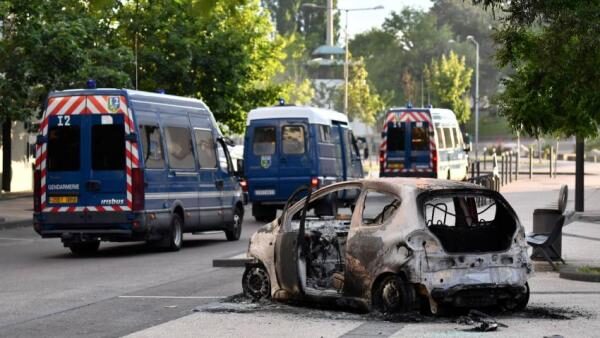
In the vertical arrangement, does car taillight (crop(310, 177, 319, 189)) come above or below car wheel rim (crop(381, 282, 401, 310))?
above

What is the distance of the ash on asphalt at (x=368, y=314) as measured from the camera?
1339cm

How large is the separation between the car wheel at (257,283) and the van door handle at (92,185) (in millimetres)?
7727

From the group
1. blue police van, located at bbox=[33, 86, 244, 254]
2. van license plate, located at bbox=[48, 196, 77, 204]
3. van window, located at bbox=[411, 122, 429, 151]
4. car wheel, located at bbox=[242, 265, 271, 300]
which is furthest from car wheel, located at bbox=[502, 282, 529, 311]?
van window, located at bbox=[411, 122, 429, 151]

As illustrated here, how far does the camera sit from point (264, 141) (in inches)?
1286

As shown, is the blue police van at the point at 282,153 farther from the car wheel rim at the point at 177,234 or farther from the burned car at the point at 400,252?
the burned car at the point at 400,252

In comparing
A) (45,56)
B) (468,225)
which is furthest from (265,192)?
(468,225)

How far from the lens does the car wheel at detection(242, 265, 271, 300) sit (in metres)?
15.2

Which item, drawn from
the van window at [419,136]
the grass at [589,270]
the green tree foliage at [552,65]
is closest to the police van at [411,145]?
the van window at [419,136]

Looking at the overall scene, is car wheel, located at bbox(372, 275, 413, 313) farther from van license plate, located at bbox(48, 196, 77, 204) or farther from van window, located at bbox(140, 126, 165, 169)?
van license plate, located at bbox(48, 196, 77, 204)

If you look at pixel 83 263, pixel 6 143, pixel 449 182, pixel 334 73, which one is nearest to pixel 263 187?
pixel 83 263

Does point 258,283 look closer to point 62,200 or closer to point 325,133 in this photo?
point 62,200

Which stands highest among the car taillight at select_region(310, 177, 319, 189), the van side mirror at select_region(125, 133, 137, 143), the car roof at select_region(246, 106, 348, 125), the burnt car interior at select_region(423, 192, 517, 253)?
the car roof at select_region(246, 106, 348, 125)

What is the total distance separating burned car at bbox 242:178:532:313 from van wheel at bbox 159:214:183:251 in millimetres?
8575

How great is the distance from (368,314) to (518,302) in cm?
148
